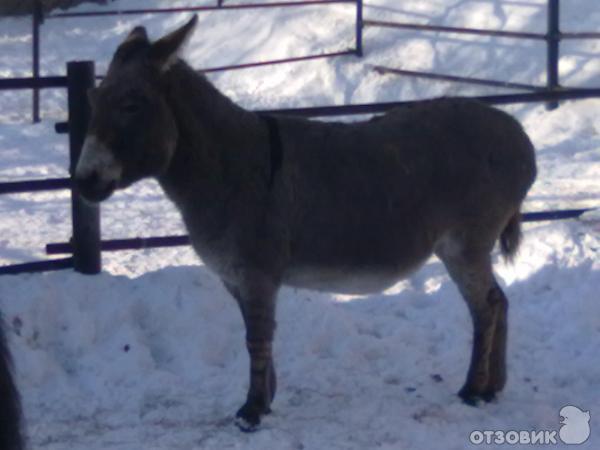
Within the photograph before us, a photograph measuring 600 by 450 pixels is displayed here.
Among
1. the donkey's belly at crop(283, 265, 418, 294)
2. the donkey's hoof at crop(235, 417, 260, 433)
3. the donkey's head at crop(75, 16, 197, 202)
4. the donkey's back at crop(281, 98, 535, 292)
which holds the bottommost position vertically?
the donkey's hoof at crop(235, 417, 260, 433)

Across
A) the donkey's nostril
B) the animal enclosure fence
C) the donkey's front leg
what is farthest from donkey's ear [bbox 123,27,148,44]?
the animal enclosure fence

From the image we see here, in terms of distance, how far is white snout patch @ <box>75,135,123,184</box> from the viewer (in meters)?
4.58

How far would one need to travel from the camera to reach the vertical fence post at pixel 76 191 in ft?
20.4

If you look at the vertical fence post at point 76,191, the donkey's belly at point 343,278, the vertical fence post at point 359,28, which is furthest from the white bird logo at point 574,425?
the vertical fence post at point 359,28

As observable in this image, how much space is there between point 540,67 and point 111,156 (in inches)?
333

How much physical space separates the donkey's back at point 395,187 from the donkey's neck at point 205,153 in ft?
0.64

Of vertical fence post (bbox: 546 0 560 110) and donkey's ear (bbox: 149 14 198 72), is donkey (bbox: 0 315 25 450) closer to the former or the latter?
donkey's ear (bbox: 149 14 198 72)

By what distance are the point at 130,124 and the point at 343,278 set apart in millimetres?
1143

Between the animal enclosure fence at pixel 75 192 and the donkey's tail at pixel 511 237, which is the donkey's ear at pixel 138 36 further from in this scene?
the donkey's tail at pixel 511 237

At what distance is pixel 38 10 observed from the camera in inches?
482

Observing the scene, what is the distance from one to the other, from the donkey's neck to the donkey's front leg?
356 mm

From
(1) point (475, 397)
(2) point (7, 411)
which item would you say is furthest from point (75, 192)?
(2) point (7, 411)

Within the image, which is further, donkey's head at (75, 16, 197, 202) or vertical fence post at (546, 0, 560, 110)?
vertical fence post at (546, 0, 560, 110)

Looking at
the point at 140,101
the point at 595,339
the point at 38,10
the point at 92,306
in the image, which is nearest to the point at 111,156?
the point at 140,101
